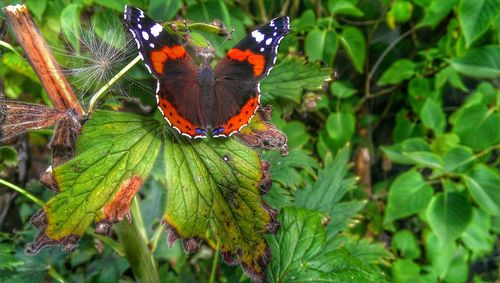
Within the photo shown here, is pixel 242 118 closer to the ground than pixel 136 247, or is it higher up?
higher up

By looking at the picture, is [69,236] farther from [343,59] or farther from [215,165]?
[343,59]

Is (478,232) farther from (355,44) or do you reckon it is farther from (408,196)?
(355,44)

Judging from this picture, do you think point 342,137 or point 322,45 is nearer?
point 322,45

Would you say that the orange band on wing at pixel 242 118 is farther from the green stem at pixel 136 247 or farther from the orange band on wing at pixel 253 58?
the green stem at pixel 136 247

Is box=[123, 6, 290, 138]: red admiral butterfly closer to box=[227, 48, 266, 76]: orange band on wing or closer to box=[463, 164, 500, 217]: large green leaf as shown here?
box=[227, 48, 266, 76]: orange band on wing

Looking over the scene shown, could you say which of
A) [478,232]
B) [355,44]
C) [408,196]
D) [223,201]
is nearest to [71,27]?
[223,201]

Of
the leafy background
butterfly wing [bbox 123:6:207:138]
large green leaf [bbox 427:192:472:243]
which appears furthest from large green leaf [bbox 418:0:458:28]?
butterfly wing [bbox 123:6:207:138]

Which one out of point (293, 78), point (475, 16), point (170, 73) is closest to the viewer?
point (170, 73)
